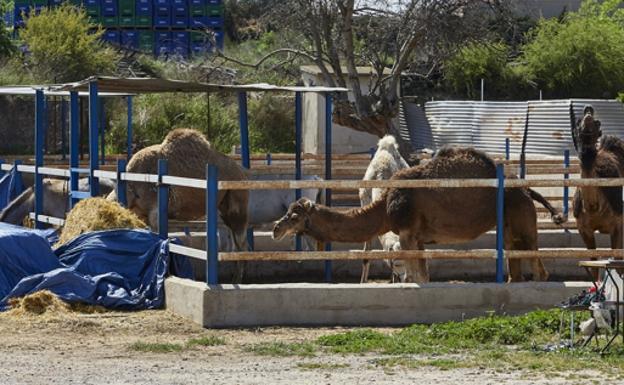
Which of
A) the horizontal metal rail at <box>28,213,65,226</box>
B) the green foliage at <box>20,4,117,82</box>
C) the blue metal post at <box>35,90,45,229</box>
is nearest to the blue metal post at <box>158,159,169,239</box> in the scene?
the horizontal metal rail at <box>28,213,65,226</box>

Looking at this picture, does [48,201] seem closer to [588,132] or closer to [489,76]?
[588,132]

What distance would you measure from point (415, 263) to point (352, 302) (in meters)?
1.71

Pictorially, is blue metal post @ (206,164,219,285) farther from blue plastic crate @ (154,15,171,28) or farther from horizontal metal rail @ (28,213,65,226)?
blue plastic crate @ (154,15,171,28)

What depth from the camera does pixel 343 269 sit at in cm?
1861

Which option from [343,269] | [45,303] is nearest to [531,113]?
[343,269]

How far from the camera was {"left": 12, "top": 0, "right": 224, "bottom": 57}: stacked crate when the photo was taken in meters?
50.2

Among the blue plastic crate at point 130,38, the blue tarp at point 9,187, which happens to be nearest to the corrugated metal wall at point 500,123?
the blue plastic crate at point 130,38

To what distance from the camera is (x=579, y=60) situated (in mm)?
44031

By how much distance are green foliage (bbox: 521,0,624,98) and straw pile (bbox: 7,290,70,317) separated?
32074mm

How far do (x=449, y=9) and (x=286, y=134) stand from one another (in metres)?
6.68

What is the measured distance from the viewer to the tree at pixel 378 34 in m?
38.6

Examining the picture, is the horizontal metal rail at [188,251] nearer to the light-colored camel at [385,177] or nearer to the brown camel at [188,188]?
the brown camel at [188,188]

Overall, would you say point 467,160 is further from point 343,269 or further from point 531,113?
point 531,113

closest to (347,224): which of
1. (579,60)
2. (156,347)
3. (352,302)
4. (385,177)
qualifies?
(352,302)
